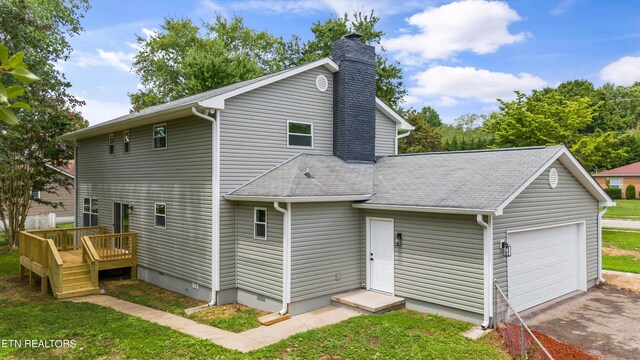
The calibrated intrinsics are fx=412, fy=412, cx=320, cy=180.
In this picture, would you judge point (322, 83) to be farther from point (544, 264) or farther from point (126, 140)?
point (544, 264)

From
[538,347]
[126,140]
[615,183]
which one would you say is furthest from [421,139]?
[538,347]

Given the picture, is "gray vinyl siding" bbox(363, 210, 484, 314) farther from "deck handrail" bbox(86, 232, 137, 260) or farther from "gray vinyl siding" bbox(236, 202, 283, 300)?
"deck handrail" bbox(86, 232, 137, 260)

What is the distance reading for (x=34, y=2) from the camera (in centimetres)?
1536

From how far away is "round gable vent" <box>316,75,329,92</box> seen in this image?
42.3 feet

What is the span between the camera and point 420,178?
11.2 m

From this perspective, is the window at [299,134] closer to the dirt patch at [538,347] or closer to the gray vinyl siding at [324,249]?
the gray vinyl siding at [324,249]

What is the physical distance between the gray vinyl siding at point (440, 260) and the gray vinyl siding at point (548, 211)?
477 millimetres

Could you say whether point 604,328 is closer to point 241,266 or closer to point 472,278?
point 472,278

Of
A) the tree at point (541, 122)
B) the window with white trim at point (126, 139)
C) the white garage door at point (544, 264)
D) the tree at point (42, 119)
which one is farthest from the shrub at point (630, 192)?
the tree at point (42, 119)

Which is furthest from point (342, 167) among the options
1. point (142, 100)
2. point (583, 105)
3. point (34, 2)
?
point (142, 100)

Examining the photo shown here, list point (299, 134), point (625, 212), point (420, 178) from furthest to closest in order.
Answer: point (625, 212) < point (299, 134) < point (420, 178)

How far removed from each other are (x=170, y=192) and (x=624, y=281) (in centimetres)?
1432

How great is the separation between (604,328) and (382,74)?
23731mm

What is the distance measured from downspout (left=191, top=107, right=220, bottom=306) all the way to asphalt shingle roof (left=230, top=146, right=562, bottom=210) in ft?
1.82
